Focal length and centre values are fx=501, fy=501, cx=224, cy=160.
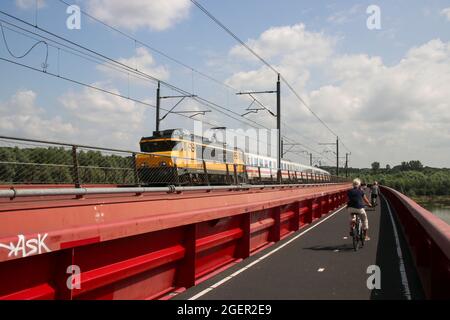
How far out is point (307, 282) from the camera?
865 cm

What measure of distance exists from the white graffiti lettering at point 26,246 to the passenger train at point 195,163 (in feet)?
29.5

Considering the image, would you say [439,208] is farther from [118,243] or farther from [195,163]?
[118,243]

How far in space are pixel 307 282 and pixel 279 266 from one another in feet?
5.53

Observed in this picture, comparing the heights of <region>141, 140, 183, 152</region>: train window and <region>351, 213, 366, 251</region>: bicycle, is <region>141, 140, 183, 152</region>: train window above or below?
above

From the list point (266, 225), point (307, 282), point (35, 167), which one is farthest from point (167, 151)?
point (307, 282)

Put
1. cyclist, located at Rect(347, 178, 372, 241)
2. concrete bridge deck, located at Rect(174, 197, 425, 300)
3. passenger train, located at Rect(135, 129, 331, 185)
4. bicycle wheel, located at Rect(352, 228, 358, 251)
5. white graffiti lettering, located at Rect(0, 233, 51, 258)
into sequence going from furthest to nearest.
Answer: passenger train, located at Rect(135, 129, 331, 185) < cyclist, located at Rect(347, 178, 372, 241) < bicycle wheel, located at Rect(352, 228, 358, 251) < concrete bridge deck, located at Rect(174, 197, 425, 300) < white graffiti lettering, located at Rect(0, 233, 51, 258)

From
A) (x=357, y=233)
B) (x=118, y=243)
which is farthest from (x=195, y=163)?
(x=118, y=243)

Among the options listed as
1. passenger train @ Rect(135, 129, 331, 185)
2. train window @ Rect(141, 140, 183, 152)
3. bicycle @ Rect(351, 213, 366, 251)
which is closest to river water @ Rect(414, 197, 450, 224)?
passenger train @ Rect(135, 129, 331, 185)

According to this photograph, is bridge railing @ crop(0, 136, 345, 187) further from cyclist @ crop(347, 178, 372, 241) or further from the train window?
the train window

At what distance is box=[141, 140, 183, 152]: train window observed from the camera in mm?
27819

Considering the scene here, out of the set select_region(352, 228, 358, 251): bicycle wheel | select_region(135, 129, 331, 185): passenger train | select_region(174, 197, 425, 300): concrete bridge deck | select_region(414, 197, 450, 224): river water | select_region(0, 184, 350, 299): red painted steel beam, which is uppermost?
select_region(135, 129, 331, 185): passenger train

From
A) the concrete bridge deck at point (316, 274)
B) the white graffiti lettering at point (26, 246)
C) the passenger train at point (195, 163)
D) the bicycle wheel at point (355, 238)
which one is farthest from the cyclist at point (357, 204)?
the white graffiti lettering at point (26, 246)

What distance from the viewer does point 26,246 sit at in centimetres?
438
